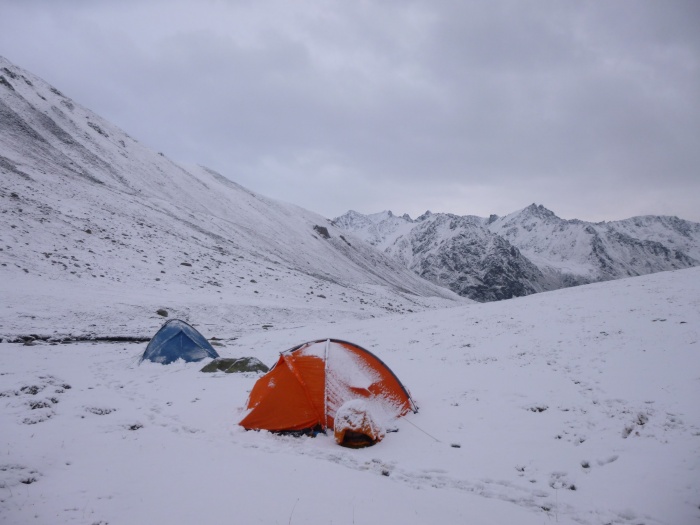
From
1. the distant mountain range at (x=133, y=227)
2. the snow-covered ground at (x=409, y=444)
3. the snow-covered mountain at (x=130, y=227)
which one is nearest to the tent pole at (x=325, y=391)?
the snow-covered ground at (x=409, y=444)

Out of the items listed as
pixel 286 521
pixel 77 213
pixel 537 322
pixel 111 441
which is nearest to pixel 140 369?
pixel 111 441

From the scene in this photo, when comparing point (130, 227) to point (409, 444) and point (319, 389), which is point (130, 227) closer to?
point (319, 389)

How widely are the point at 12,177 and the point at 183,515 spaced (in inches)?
1826

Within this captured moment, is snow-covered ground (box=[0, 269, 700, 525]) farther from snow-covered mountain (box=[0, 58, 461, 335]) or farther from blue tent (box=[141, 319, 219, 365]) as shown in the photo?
snow-covered mountain (box=[0, 58, 461, 335])

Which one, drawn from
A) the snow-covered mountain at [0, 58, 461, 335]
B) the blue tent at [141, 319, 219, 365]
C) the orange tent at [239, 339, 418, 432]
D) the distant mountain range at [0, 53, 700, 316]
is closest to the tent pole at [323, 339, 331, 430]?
the orange tent at [239, 339, 418, 432]

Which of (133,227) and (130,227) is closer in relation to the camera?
(130,227)

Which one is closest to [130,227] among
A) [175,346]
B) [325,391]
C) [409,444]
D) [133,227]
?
[133,227]

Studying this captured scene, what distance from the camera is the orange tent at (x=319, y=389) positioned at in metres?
8.70

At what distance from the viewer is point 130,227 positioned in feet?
129

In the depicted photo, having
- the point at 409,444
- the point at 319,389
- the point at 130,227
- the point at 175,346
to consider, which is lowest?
the point at 175,346

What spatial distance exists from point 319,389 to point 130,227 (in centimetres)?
3894

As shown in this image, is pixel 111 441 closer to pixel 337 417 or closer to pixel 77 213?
pixel 337 417

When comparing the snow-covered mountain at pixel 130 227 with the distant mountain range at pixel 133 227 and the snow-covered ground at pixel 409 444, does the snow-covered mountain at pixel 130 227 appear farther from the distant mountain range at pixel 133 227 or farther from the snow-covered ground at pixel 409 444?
the snow-covered ground at pixel 409 444

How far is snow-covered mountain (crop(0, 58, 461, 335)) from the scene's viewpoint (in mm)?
28266
